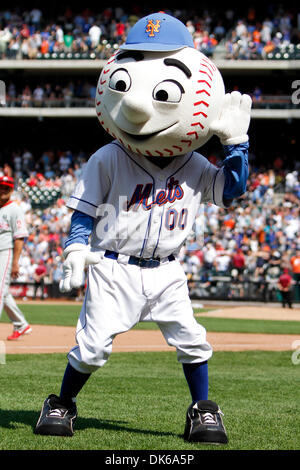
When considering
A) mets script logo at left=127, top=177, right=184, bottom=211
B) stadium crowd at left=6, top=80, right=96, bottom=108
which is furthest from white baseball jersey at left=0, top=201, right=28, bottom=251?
stadium crowd at left=6, top=80, right=96, bottom=108

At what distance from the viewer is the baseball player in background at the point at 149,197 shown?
409cm

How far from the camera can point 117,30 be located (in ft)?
98.7

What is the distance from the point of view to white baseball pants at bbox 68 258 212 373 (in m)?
4.14

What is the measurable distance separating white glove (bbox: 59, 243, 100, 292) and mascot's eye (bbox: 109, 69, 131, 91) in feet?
2.92

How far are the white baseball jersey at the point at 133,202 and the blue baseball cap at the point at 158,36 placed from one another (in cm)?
58

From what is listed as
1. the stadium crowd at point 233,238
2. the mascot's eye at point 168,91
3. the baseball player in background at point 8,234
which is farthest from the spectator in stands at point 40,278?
the mascot's eye at point 168,91

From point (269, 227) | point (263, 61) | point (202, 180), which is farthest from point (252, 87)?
point (202, 180)

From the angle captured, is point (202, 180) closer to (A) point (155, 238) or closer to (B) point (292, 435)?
(A) point (155, 238)

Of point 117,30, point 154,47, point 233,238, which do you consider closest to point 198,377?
point 154,47

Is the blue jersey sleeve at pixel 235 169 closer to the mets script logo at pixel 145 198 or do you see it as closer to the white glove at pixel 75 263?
the mets script logo at pixel 145 198

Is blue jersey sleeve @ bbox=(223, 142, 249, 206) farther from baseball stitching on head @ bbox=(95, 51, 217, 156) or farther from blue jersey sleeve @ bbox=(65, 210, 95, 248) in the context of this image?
blue jersey sleeve @ bbox=(65, 210, 95, 248)

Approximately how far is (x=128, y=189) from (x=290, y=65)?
2469 centimetres

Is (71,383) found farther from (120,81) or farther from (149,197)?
(120,81)

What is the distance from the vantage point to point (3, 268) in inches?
332
